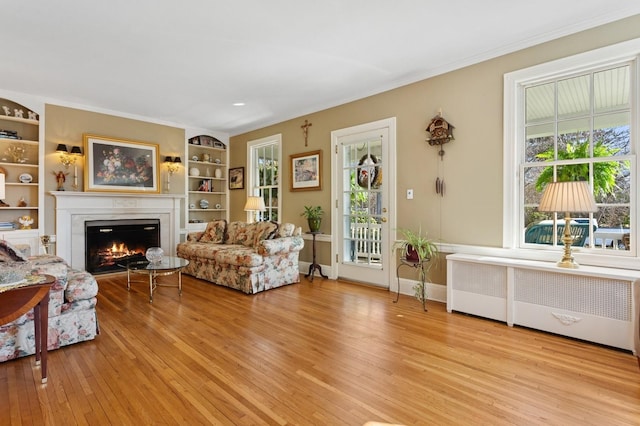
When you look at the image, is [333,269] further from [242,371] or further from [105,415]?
[105,415]

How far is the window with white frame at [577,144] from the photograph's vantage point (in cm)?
270

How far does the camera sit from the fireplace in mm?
4984

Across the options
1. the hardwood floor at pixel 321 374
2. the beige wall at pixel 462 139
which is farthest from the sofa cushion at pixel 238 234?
the beige wall at pixel 462 139

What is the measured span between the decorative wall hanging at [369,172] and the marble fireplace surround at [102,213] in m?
3.28

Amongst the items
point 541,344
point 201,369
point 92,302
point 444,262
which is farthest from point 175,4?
point 541,344

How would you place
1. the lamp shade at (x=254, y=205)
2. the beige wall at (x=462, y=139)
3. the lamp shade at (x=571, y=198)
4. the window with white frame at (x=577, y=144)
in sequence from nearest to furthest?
1. the lamp shade at (x=571, y=198)
2. the window with white frame at (x=577, y=144)
3. the beige wall at (x=462, y=139)
4. the lamp shade at (x=254, y=205)

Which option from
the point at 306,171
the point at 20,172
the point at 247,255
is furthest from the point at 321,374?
the point at 20,172

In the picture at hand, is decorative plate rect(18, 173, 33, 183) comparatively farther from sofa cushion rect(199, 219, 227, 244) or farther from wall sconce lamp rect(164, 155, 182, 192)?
sofa cushion rect(199, 219, 227, 244)

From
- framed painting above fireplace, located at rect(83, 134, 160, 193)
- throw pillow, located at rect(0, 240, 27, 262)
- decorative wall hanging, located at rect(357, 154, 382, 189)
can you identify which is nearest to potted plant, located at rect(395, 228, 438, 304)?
decorative wall hanging, located at rect(357, 154, 382, 189)

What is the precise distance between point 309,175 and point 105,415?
387 centimetres

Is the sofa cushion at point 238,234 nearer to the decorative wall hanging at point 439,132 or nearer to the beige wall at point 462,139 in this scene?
the beige wall at point 462,139

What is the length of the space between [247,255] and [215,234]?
4.82 ft

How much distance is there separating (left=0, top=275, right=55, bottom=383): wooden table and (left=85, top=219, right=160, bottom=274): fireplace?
3357 millimetres

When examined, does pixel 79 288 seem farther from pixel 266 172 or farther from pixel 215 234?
pixel 266 172
